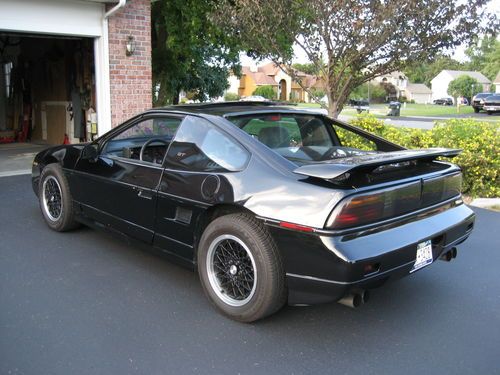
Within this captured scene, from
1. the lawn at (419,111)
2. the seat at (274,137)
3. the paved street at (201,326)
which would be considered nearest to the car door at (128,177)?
the paved street at (201,326)

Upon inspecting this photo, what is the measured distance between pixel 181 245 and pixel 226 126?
0.95 metres

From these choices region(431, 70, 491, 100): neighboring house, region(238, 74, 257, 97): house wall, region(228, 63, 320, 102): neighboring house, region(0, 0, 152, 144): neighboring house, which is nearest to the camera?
region(0, 0, 152, 144): neighboring house

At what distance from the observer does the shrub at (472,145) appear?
7004 mm

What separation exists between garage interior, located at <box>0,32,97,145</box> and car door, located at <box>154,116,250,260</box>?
671cm

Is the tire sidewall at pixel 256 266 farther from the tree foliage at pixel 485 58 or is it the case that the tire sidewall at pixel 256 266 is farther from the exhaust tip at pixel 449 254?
the tree foliage at pixel 485 58

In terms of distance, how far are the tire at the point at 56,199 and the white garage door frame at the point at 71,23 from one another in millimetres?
4065

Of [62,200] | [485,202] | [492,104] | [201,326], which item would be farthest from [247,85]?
[201,326]

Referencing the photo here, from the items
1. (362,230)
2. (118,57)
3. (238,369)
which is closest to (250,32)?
(118,57)

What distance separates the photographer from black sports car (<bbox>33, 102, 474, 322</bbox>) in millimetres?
2979

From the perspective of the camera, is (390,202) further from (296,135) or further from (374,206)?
(296,135)

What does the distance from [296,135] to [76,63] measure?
341 inches

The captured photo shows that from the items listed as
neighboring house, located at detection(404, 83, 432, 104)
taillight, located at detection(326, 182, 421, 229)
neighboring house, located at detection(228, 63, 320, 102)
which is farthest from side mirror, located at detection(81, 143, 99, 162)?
neighboring house, located at detection(404, 83, 432, 104)

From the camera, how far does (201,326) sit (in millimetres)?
3311

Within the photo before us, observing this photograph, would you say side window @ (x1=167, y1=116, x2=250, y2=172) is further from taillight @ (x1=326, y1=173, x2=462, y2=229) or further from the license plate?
the license plate
